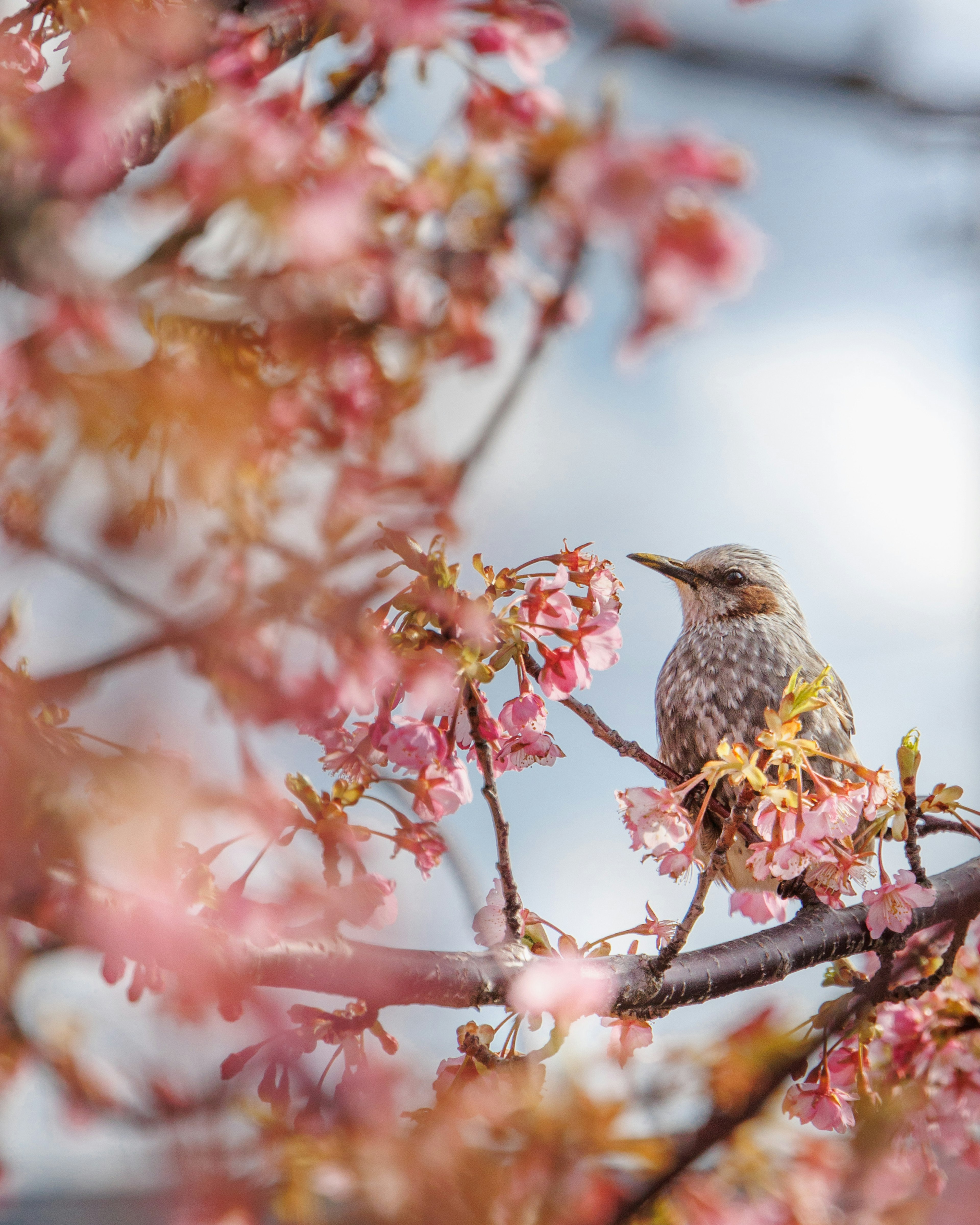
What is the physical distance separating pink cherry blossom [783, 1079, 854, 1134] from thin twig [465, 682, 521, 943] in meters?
0.89

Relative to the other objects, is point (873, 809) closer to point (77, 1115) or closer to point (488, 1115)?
point (488, 1115)

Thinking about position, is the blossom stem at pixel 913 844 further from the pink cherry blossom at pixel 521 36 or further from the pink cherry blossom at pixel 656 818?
the pink cherry blossom at pixel 521 36

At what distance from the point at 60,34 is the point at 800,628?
10.6 feet

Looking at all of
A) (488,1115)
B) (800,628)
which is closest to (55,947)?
(488,1115)

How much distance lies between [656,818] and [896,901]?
2.17 ft

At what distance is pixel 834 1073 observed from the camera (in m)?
2.25

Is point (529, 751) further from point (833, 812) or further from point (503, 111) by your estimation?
point (503, 111)

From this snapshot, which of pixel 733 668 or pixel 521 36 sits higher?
pixel 733 668

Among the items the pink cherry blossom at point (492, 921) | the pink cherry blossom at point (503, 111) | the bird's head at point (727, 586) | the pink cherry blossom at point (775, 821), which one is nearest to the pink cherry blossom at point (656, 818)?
the pink cherry blossom at point (775, 821)

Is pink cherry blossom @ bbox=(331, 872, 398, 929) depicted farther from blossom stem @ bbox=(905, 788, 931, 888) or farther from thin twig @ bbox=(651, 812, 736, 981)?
blossom stem @ bbox=(905, 788, 931, 888)

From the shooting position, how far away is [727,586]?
390cm

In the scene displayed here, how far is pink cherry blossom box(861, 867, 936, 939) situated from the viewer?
7.07 ft

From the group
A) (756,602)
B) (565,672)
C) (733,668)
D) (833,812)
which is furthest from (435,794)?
(756,602)

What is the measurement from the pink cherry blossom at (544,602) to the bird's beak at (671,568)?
5.27ft
